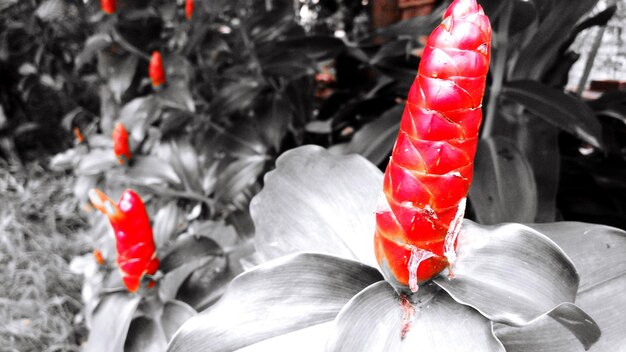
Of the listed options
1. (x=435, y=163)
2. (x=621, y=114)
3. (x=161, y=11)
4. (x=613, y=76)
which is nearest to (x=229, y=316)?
(x=435, y=163)

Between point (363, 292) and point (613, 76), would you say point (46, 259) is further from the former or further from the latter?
point (613, 76)

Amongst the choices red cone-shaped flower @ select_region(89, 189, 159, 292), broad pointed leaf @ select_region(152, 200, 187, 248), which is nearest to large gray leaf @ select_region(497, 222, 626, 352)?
red cone-shaped flower @ select_region(89, 189, 159, 292)

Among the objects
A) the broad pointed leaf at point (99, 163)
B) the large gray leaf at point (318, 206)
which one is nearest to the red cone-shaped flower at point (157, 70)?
the broad pointed leaf at point (99, 163)

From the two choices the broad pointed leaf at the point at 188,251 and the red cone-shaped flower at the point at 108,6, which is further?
the red cone-shaped flower at the point at 108,6

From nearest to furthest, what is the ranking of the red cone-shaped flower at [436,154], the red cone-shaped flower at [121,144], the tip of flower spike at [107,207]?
the red cone-shaped flower at [436,154] → the tip of flower spike at [107,207] → the red cone-shaped flower at [121,144]

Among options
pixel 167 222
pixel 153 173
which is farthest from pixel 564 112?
pixel 153 173

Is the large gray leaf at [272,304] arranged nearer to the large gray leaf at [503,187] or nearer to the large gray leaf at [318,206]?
the large gray leaf at [318,206]

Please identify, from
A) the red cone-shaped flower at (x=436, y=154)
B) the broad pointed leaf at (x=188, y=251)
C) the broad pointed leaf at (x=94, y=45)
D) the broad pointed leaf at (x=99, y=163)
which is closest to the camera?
the red cone-shaped flower at (x=436, y=154)
